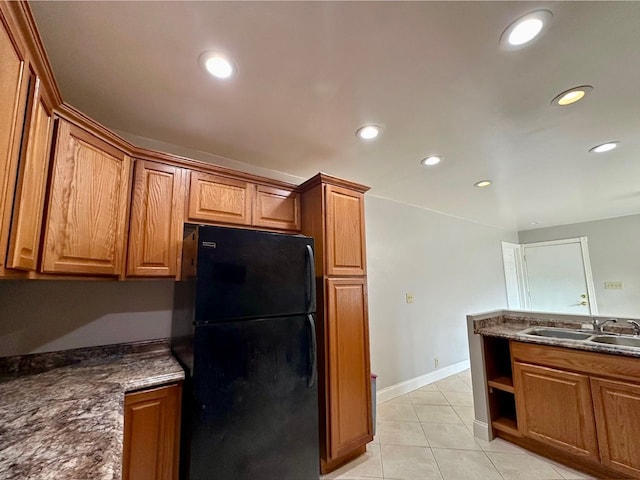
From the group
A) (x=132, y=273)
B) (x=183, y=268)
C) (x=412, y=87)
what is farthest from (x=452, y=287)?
(x=132, y=273)

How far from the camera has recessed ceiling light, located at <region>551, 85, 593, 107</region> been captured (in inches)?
63.5

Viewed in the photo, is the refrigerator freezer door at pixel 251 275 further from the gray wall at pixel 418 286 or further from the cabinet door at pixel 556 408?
the cabinet door at pixel 556 408

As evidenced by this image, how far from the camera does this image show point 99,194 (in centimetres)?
157

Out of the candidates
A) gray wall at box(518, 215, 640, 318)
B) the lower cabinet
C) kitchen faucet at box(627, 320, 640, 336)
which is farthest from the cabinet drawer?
gray wall at box(518, 215, 640, 318)

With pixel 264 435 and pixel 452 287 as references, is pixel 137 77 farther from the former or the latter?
pixel 452 287

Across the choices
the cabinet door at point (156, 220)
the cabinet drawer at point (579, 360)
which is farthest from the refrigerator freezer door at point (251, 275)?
the cabinet drawer at point (579, 360)

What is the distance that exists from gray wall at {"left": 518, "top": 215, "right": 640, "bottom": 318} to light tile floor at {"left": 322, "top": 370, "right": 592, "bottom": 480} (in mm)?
4028

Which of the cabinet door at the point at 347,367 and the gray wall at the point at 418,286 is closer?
the cabinet door at the point at 347,367

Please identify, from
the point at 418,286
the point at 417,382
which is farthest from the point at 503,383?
the point at 418,286

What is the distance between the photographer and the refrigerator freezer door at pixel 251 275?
5.11 feet

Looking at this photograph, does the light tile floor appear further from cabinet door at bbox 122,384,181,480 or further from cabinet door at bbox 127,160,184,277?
cabinet door at bbox 127,160,184,277

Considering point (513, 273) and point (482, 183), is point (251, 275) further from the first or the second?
point (513, 273)

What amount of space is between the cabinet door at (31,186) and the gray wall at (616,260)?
740 centimetres

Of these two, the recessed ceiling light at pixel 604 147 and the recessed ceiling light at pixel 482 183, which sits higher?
the recessed ceiling light at pixel 604 147
